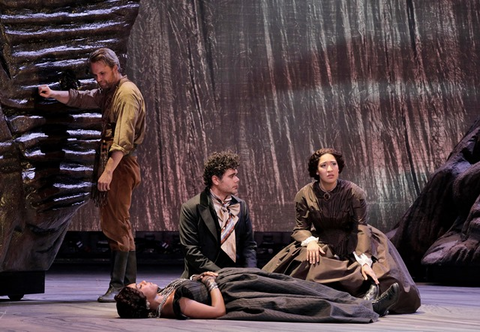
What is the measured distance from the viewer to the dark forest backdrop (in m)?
6.47

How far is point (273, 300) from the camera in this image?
11.4 feet

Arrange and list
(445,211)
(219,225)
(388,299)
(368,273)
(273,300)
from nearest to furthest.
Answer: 1. (273,300)
2. (388,299)
3. (219,225)
4. (368,273)
5. (445,211)

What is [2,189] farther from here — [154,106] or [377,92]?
[377,92]

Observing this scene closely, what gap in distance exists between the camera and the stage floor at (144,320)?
307cm

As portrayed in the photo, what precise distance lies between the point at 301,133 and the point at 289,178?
0.36 metres

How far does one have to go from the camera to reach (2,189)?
4.20 metres

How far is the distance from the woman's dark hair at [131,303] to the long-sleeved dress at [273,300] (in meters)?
0.13

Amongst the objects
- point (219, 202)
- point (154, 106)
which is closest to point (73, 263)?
point (154, 106)

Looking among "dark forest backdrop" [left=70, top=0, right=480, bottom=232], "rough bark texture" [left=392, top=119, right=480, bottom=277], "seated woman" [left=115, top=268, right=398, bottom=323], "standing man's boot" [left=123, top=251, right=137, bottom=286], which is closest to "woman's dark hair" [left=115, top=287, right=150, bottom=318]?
"seated woman" [left=115, top=268, right=398, bottom=323]

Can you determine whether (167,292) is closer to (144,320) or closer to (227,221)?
(144,320)

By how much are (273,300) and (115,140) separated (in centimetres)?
123

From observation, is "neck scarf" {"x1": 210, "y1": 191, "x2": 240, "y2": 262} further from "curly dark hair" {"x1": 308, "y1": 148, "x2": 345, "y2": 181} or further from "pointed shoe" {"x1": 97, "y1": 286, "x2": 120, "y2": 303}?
"pointed shoe" {"x1": 97, "y1": 286, "x2": 120, "y2": 303}

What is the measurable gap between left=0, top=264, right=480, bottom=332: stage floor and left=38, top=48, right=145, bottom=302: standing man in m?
0.26

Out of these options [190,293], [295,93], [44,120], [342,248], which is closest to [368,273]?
[342,248]
